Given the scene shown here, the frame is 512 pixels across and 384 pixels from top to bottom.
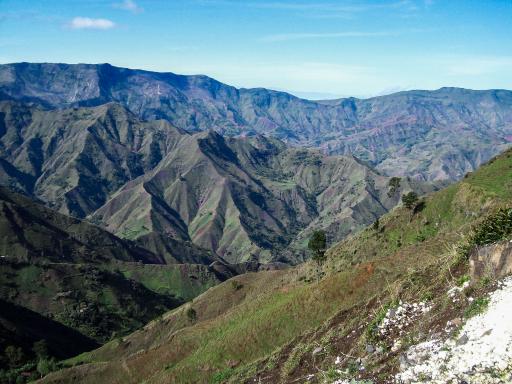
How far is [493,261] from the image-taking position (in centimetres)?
1933

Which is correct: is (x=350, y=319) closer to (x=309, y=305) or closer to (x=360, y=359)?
(x=360, y=359)

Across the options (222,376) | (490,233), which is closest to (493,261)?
(490,233)

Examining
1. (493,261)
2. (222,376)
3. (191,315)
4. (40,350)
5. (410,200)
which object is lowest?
(40,350)

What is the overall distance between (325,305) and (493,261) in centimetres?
2030

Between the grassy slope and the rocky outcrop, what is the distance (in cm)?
235

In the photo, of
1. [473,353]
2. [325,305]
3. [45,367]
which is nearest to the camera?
[473,353]

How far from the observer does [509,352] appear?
14.0 m

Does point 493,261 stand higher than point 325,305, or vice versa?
point 493,261

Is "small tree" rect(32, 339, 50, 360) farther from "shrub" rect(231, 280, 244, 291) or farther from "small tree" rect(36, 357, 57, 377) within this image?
"shrub" rect(231, 280, 244, 291)

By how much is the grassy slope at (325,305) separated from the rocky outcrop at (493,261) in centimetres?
235

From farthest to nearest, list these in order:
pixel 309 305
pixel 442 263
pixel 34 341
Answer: pixel 34 341 → pixel 309 305 → pixel 442 263

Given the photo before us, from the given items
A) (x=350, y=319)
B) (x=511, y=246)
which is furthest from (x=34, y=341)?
(x=511, y=246)

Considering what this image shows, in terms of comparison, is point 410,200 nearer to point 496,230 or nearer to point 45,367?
point 496,230

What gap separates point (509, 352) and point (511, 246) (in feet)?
19.7
